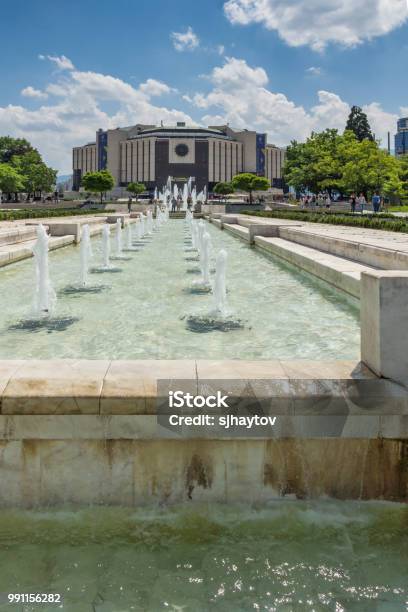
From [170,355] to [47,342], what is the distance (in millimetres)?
1549

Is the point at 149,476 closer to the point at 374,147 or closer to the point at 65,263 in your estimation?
the point at 65,263

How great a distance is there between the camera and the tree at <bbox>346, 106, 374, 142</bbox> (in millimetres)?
80250

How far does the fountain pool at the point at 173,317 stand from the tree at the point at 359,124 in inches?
2981

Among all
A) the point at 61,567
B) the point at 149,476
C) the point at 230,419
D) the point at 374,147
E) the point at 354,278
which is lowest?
the point at 61,567

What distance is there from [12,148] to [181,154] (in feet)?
139

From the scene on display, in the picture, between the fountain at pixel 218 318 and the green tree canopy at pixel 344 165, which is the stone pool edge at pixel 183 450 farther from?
the green tree canopy at pixel 344 165

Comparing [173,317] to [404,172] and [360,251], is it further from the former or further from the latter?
[404,172]

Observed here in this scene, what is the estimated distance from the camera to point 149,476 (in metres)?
3.28

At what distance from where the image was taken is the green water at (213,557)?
8.39 ft

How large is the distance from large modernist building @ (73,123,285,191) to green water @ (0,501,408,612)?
118991 mm

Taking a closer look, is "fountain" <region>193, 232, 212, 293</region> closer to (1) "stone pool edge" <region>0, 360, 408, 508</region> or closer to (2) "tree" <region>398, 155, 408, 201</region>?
(1) "stone pool edge" <region>0, 360, 408, 508</region>

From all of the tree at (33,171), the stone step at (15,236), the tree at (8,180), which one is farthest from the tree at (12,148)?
the stone step at (15,236)

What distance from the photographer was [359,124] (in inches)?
3167

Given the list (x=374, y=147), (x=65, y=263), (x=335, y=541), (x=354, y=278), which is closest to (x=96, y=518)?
(x=335, y=541)
